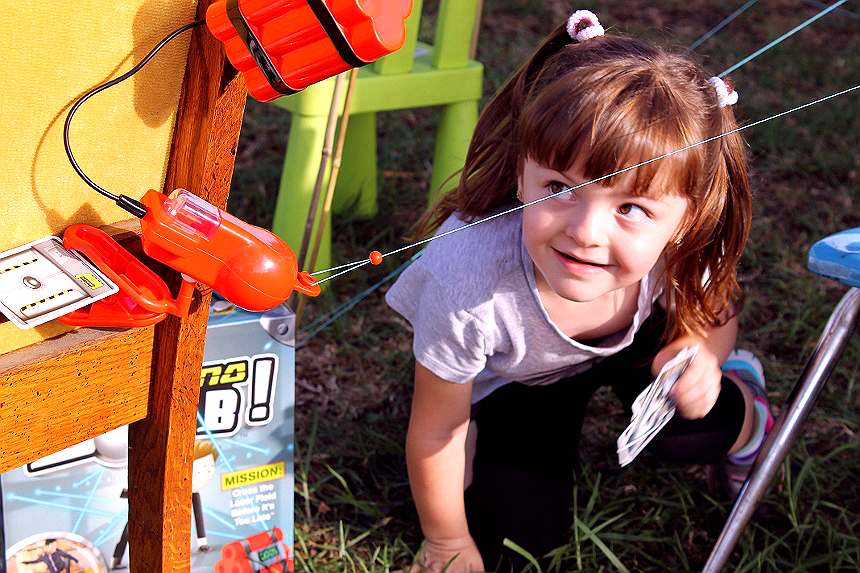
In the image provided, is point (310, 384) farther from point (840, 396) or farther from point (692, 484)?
point (840, 396)

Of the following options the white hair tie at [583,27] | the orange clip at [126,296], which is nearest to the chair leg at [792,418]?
the white hair tie at [583,27]

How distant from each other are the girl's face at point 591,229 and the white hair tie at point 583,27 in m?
0.16

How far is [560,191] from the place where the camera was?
1.03 meters

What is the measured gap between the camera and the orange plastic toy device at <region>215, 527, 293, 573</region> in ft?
4.10

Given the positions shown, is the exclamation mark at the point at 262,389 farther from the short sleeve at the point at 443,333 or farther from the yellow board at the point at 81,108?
the yellow board at the point at 81,108

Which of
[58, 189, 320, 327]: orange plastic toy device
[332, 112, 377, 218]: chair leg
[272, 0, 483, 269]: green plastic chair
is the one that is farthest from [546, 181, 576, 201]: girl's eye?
[332, 112, 377, 218]: chair leg

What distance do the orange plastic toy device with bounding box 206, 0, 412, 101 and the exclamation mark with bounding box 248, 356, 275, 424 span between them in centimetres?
59

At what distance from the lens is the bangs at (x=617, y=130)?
0.99 meters

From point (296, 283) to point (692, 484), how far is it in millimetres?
1016

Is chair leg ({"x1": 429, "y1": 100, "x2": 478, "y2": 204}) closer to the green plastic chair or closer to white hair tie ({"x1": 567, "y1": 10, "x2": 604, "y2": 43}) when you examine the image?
the green plastic chair

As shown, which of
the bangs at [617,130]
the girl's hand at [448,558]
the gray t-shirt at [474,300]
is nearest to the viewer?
the bangs at [617,130]

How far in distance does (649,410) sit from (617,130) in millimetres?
329

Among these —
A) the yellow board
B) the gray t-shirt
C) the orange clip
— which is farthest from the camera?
the gray t-shirt

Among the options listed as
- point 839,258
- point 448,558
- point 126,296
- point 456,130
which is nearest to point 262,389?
point 448,558
